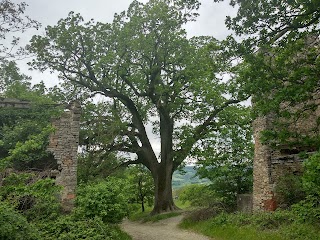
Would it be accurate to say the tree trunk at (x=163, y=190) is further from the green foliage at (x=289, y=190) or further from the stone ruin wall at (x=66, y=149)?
the green foliage at (x=289, y=190)

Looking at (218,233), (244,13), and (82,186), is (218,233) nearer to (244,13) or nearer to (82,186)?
(82,186)

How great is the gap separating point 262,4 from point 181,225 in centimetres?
1019

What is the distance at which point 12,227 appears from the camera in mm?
7340

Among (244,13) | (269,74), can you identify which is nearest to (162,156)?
(269,74)

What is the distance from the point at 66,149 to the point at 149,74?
764 centimetres

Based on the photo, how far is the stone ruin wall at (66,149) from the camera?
39.6ft

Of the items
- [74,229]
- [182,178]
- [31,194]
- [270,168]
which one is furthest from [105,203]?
[182,178]

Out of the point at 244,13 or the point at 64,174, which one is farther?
the point at 64,174

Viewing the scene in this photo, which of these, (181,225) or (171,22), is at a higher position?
(171,22)

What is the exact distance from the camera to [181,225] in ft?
47.6

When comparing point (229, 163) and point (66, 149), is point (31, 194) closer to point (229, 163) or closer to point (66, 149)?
point (66, 149)

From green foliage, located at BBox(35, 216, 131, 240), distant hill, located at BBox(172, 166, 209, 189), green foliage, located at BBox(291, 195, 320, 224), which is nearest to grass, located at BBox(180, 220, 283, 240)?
green foliage, located at BBox(291, 195, 320, 224)

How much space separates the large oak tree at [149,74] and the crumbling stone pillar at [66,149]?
3.98m

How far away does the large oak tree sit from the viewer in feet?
57.1
